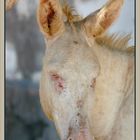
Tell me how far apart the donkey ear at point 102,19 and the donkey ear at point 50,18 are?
0.35 feet

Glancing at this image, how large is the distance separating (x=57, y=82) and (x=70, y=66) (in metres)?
0.08

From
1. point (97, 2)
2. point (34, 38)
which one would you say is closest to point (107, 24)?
point (97, 2)

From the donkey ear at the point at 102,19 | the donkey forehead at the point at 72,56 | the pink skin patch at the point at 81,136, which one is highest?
the donkey ear at the point at 102,19

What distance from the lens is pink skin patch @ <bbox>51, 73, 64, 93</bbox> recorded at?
1341 millimetres

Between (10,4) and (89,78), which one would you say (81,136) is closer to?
(89,78)

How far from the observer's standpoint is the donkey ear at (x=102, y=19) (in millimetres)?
1346

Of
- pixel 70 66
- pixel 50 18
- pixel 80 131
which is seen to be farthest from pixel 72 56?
pixel 80 131

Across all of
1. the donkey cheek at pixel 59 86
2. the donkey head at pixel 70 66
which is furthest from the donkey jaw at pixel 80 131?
the donkey cheek at pixel 59 86

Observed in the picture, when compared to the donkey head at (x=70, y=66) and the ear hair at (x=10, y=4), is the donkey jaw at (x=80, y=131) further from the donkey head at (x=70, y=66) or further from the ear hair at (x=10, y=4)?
the ear hair at (x=10, y=4)

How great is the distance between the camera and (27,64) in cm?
137

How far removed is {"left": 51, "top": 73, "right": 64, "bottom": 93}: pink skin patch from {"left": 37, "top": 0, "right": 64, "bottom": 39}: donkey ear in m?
0.16

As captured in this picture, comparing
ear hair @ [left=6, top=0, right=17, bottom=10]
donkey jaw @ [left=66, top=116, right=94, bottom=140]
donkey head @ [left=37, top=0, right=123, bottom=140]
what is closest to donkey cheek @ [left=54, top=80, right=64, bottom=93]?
donkey head @ [left=37, top=0, right=123, bottom=140]

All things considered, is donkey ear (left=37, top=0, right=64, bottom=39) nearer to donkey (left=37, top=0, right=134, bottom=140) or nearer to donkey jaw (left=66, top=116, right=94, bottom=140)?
donkey (left=37, top=0, right=134, bottom=140)

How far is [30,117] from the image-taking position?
136cm
